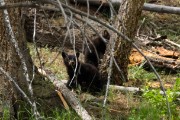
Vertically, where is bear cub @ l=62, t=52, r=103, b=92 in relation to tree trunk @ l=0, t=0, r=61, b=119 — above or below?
below

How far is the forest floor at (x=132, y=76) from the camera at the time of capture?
273 inches

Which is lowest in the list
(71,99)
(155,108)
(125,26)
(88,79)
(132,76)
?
(132,76)

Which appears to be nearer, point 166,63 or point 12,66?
point 12,66

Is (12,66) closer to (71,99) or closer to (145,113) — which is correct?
(71,99)

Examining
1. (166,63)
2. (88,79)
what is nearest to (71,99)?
(88,79)

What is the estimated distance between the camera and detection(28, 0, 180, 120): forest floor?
22.8 ft

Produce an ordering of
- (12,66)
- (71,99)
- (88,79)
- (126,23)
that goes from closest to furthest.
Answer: (12,66) → (71,99) → (126,23) → (88,79)

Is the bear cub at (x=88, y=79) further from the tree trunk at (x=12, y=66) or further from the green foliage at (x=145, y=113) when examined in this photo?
the tree trunk at (x=12, y=66)

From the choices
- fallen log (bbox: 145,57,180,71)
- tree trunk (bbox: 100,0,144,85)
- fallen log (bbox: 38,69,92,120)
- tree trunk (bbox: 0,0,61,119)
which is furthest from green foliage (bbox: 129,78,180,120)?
fallen log (bbox: 145,57,180,71)

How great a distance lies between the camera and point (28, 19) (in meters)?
11.0

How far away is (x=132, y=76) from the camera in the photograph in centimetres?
927

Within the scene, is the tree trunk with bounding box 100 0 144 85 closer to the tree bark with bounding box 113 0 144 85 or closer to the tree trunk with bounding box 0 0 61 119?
the tree bark with bounding box 113 0 144 85

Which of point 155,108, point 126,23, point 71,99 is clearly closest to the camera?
point 71,99

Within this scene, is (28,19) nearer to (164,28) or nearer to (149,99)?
(164,28)
